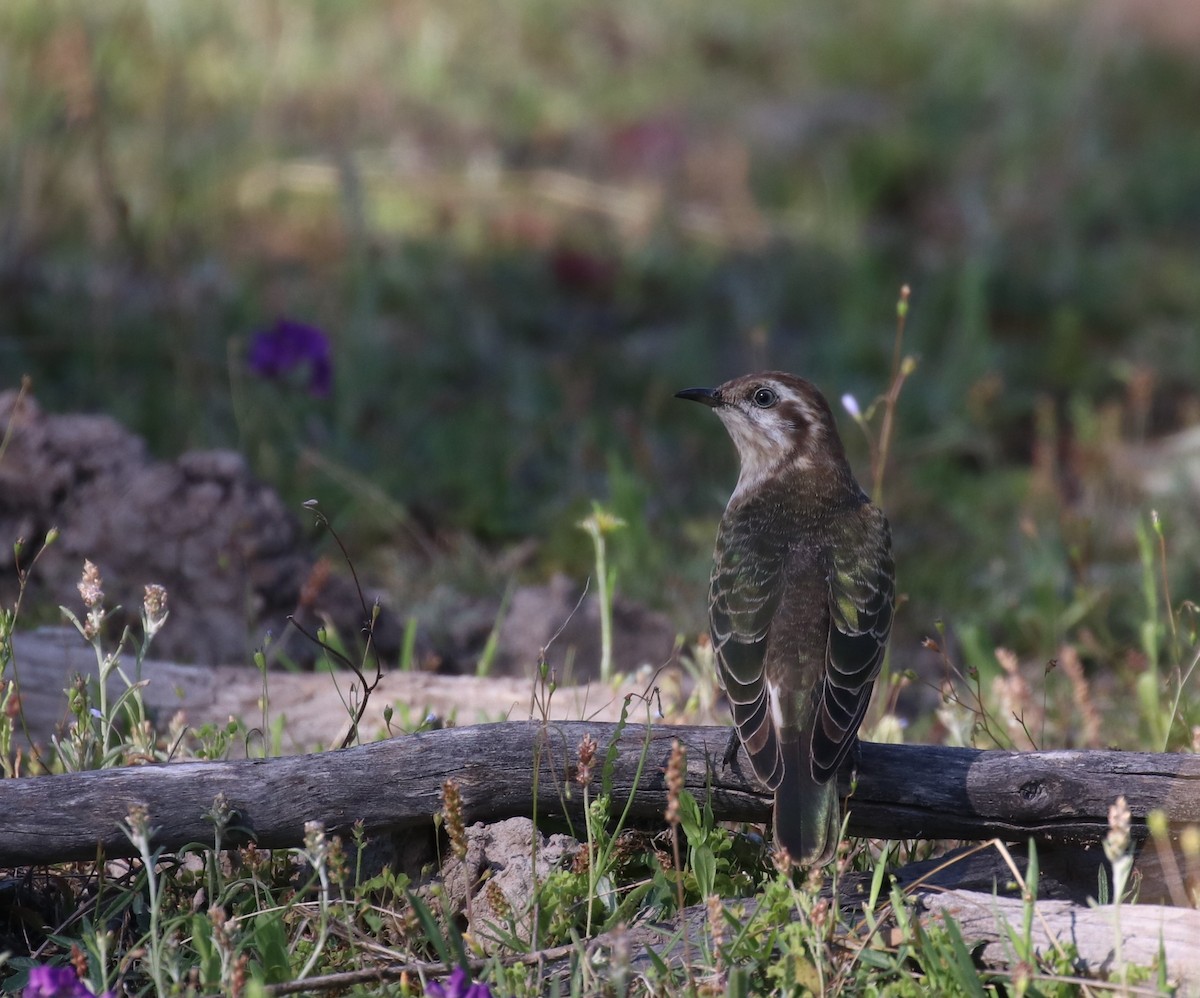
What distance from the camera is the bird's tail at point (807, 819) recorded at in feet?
12.5

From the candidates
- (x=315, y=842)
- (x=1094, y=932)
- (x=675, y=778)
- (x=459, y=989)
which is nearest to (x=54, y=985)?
(x=315, y=842)

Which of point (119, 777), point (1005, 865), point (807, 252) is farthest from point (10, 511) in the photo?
point (807, 252)

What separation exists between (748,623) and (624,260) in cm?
674

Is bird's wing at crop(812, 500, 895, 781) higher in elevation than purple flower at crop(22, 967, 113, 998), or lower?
higher

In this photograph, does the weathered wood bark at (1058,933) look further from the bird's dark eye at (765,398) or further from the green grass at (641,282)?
the bird's dark eye at (765,398)

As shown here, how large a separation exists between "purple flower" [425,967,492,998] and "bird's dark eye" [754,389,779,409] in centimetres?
284

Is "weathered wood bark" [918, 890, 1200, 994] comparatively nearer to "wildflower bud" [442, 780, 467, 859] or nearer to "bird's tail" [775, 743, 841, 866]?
"bird's tail" [775, 743, 841, 866]

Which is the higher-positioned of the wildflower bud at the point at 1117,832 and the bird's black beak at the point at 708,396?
the bird's black beak at the point at 708,396

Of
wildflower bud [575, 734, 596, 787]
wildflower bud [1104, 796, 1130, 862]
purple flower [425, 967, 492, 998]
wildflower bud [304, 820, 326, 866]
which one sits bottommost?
purple flower [425, 967, 492, 998]

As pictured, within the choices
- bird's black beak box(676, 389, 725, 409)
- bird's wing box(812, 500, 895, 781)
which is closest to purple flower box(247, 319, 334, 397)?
bird's black beak box(676, 389, 725, 409)

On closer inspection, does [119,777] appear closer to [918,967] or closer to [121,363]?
[918,967]

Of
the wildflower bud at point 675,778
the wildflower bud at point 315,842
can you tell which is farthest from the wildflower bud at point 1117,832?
the wildflower bud at point 315,842

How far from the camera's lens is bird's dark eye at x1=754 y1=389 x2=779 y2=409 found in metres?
5.75

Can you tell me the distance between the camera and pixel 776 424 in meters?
5.73
